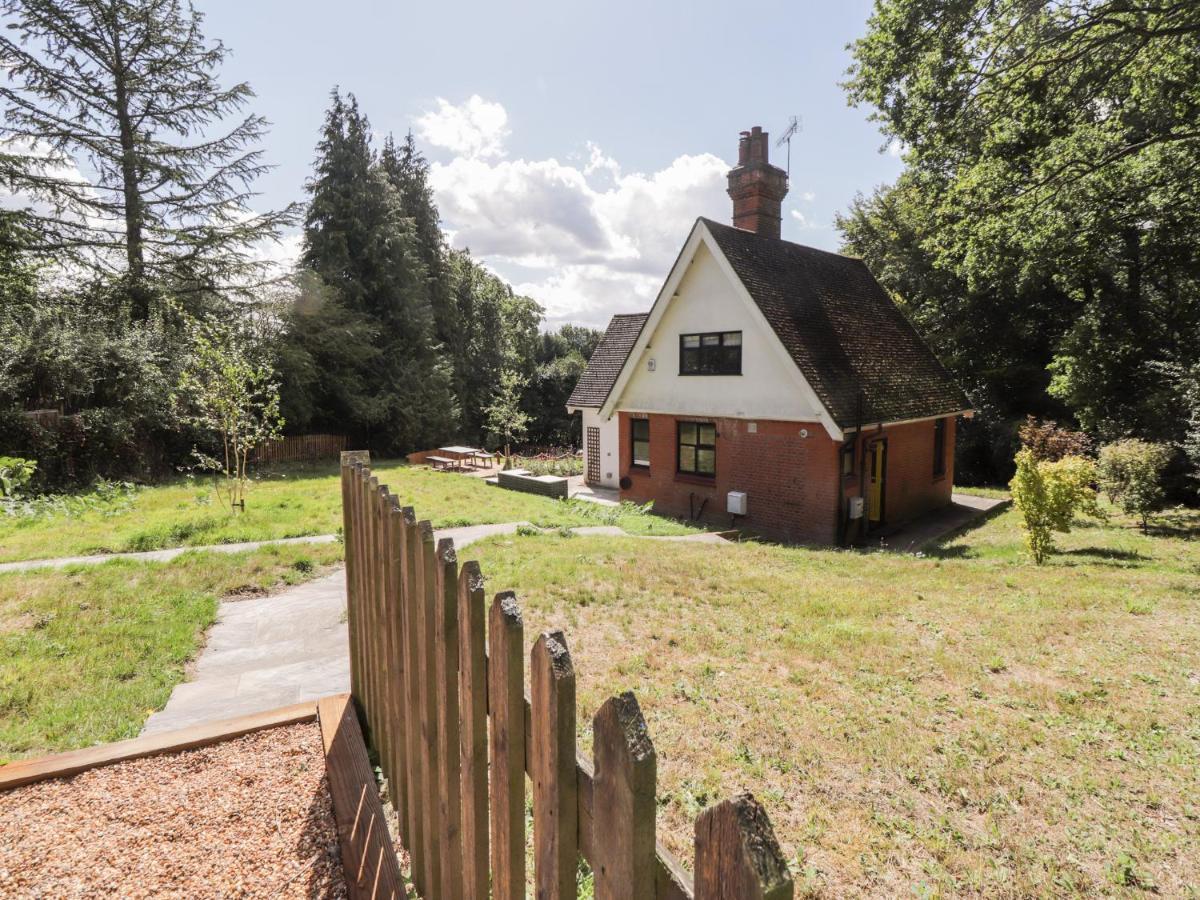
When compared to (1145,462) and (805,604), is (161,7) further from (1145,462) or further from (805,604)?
(1145,462)

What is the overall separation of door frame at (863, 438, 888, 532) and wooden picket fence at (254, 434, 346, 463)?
18.9 m

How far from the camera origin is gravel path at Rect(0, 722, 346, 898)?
242 cm

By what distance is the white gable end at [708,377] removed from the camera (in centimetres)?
1339

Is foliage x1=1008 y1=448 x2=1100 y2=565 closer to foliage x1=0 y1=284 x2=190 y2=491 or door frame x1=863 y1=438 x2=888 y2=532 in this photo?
door frame x1=863 y1=438 x2=888 y2=532

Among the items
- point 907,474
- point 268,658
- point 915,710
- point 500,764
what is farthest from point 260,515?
point 907,474

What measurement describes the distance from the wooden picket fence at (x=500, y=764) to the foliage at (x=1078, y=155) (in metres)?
12.9

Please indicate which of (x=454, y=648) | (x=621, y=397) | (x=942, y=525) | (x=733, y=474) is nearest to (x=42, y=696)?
(x=454, y=648)

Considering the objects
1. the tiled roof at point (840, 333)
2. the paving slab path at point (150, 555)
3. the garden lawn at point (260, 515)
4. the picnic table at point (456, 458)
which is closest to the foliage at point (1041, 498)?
the tiled roof at point (840, 333)

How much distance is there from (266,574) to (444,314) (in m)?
27.2

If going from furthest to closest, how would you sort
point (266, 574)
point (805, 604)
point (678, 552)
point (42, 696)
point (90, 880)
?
point (678, 552) → point (266, 574) → point (805, 604) → point (42, 696) → point (90, 880)

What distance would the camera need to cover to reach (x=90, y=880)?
2418 millimetres

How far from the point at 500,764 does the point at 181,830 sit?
2.18m

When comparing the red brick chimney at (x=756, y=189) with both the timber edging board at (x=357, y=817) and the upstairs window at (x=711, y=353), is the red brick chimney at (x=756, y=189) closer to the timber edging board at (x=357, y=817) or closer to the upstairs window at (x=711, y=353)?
the upstairs window at (x=711, y=353)

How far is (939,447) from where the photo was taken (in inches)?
660
